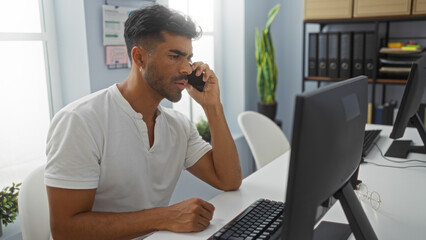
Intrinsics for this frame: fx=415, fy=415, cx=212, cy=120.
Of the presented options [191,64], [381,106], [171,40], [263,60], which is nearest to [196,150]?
[191,64]

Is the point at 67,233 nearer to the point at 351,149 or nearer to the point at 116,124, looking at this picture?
the point at 116,124

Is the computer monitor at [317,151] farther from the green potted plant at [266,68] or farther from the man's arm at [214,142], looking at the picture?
the green potted plant at [266,68]

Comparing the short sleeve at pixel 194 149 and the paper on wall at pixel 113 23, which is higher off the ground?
the paper on wall at pixel 113 23

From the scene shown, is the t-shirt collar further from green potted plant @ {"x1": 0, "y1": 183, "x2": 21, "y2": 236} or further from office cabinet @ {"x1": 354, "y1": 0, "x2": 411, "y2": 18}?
office cabinet @ {"x1": 354, "y1": 0, "x2": 411, "y2": 18}

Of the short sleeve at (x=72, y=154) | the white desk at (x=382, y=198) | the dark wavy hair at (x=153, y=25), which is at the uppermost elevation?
the dark wavy hair at (x=153, y=25)

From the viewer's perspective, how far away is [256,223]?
3.62 ft

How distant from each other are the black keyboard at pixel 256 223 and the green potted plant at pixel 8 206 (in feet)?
3.40

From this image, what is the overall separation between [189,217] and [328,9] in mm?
2529

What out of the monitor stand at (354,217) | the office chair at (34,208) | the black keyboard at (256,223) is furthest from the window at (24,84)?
the monitor stand at (354,217)

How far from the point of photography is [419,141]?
209 cm

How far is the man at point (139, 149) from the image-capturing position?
1.11 meters

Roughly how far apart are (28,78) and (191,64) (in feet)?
3.09

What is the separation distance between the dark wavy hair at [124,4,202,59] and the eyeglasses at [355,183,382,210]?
773mm

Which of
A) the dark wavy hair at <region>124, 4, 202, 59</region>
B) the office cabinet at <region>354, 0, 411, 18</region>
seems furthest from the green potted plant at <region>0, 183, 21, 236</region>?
the office cabinet at <region>354, 0, 411, 18</region>
